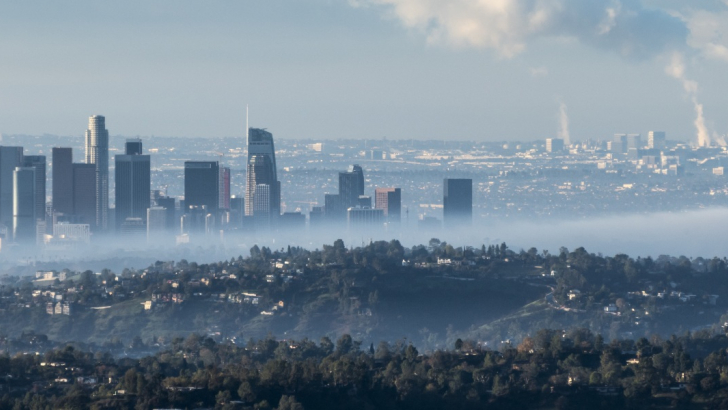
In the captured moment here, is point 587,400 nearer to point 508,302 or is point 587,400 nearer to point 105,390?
point 105,390

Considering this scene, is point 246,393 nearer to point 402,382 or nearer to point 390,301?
point 402,382

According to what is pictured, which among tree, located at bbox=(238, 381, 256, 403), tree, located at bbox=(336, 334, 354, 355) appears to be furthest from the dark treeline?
tree, located at bbox=(336, 334, 354, 355)

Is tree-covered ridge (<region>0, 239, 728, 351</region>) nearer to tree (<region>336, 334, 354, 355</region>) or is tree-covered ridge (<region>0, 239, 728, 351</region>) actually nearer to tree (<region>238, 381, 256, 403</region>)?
tree (<region>336, 334, 354, 355</region>)

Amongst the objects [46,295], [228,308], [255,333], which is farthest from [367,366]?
[46,295]

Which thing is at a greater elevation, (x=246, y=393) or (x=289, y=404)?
(x=246, y=393)

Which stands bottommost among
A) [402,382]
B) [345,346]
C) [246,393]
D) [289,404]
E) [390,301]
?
[390,301]

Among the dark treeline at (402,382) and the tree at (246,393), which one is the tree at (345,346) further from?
the tree at (246,393)

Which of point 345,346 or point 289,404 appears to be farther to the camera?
point 345,346

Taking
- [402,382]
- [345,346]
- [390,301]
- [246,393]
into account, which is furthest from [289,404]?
[390,301]
